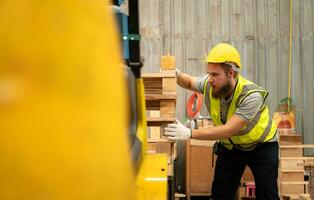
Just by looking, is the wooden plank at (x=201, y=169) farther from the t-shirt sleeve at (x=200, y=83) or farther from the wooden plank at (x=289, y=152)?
the t-shirt sleeve at (x=200, y=83)

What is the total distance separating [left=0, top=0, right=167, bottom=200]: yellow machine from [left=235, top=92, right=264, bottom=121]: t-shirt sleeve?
3570 millimetres

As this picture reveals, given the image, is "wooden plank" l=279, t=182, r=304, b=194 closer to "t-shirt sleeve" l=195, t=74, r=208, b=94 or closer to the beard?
"t-shirt sleeve" l=195, t=74, r=208, b=94

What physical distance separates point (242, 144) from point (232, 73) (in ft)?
2.32

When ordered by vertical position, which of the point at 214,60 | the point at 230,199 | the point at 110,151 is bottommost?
the point at 230,199

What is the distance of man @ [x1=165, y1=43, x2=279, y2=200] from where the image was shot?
400cm

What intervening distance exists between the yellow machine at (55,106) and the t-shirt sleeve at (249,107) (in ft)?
11.7

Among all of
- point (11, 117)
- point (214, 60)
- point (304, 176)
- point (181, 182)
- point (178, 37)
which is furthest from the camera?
point (178, 37)

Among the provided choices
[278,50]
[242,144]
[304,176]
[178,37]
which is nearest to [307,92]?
[278,50]

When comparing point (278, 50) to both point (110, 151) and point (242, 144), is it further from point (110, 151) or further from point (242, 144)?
point (110, 151)

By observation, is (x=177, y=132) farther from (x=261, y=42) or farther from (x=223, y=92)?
(x=261, y=42)

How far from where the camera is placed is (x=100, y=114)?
1.54 ft

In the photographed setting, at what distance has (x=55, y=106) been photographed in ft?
1.43

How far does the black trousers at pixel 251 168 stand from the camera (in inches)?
164

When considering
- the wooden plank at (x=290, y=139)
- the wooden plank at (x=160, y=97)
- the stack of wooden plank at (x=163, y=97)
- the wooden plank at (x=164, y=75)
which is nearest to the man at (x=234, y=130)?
the stack of wooden plank at (x=163, y=97)
